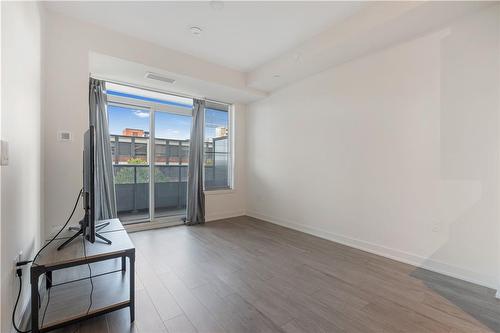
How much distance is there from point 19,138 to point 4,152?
17.3 inches

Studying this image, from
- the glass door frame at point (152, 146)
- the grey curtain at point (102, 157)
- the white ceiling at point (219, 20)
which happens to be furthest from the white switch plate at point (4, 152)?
the glass door frame at point (152, 146)

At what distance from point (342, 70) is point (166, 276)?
3.67 meters

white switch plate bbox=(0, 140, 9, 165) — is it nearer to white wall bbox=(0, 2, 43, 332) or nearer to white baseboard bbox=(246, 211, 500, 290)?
white wall bbox=(0, 2, 43, 332)

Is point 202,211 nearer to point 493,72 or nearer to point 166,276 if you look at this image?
point 166,276

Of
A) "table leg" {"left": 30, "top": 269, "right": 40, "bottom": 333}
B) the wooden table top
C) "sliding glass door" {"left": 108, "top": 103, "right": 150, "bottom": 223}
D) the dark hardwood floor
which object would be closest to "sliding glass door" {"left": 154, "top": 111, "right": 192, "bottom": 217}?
"sliding glass door" {"left": 108, "top": 103, "right": 150, "bottom": 223}

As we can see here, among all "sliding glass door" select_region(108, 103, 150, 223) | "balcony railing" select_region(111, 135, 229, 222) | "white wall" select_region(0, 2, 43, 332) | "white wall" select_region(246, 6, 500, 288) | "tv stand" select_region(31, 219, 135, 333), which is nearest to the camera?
"white wall" select_region(0, 2, 43, 332)

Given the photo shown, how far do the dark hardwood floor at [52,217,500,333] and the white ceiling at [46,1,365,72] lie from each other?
298 cm

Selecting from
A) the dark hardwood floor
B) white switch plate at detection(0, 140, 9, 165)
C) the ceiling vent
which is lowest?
the dark hardwood floor

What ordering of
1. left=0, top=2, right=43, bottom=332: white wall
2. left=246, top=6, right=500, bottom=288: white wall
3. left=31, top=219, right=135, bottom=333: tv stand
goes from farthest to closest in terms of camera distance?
left=246, top=6, right=500, bottom=288: white wall
left=31, top=219, right=135, bottom=333: tv stand
left=0, top=2, right=43, bottom=332: white wall

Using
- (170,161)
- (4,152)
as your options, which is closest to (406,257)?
(4,152)

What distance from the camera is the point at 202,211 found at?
15.1 feet

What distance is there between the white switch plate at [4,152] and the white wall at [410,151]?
11.6ft

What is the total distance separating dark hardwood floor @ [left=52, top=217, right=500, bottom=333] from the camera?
166cm

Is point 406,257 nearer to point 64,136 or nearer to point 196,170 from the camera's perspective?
point 196,170
